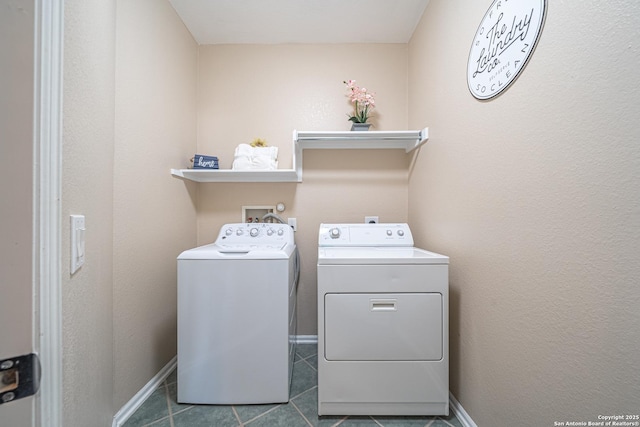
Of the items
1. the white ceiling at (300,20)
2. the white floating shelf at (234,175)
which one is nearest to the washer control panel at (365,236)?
the white floating shelf at (234,175)

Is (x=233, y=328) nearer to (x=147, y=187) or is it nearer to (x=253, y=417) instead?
(x=253, y=417)

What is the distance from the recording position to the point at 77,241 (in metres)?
0.70

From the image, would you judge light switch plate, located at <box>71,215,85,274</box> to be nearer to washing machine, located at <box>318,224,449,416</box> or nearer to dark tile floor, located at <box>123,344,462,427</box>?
washing machine, located at <box>318,224,449,416</box>

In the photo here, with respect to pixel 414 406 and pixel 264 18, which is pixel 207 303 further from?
pixel 264 18

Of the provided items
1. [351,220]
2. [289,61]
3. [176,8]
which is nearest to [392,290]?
[351,220]

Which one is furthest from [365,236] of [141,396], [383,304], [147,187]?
[141,396]

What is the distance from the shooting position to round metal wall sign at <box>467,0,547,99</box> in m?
0.80

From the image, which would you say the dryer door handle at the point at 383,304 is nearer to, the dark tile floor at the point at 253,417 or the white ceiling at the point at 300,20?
the dark tile floor at the point at 253,417

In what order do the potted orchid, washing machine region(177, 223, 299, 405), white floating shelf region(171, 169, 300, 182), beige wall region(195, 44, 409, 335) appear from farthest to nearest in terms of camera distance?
beige wall region(195, 44, 409, 335) → the potted orchid → white floating shelf region(171, 169, 300, 182) → washing machine region(177, 223, 299, 405)

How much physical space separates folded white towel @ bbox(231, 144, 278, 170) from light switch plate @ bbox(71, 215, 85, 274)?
115 cm

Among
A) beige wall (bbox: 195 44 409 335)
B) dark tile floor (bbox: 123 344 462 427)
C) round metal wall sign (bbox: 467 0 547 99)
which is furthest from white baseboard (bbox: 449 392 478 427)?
round metal wall sign (bbox: 467 0 547 99)

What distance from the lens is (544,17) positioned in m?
0.76

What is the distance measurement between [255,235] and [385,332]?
44.5 inches

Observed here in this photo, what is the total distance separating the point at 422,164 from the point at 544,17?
3.19 feet
